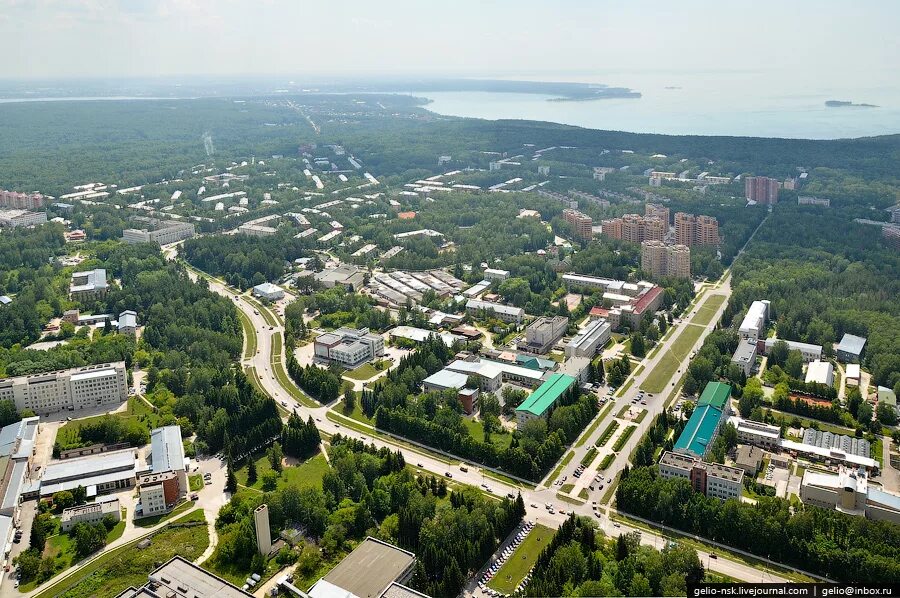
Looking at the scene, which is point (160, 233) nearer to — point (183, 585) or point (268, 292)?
point (268, 292)

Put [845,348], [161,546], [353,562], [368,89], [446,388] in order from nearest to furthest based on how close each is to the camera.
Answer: [353,562], [161,546], [446,388], [845,348], [368,89]

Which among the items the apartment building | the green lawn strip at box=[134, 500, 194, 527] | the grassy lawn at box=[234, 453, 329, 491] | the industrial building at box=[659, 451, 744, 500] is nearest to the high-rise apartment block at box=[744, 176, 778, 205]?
the industrial building at box=[659, 451, 744, 500]

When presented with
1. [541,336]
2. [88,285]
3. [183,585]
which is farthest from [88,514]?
[88,285]

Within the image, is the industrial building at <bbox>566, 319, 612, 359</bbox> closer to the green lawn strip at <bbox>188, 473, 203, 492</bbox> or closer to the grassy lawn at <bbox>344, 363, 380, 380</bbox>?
the grassy lawn at <bbox>344, 363, 380, 380</bbox>

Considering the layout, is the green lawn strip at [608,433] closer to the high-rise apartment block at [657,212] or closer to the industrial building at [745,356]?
the industrial building at [745,356]

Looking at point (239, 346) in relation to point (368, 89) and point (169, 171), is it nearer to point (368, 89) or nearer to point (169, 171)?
point (169, 171)

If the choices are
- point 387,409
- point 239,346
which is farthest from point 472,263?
point 387,409
